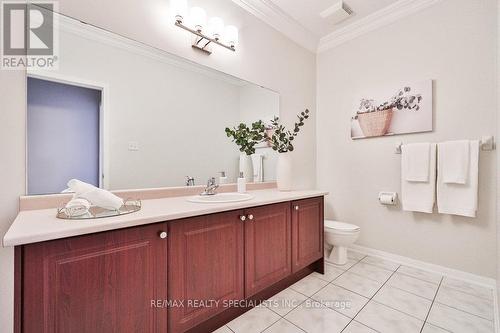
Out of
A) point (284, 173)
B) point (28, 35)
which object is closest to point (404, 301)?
point (284, 173)

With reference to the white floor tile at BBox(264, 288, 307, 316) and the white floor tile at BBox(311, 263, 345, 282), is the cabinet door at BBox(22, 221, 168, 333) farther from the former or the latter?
the white floor tile at BBox(311, 263, 345, 282)

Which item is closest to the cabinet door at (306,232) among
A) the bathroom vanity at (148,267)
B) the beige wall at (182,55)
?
the bathroom vanity at (148,267)

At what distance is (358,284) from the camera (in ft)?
5.95

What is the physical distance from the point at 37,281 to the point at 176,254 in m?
0.48

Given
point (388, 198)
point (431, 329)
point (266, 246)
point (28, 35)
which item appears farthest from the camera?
point (388, 198)

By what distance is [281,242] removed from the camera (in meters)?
1.63

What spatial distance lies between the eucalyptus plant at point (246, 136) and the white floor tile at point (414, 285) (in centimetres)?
165

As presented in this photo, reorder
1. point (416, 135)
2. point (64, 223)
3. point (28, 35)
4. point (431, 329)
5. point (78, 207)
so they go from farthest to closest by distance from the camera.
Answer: point (416, 135), point (431, 329), point (28, 35), point (78, 207), point (64, 223)

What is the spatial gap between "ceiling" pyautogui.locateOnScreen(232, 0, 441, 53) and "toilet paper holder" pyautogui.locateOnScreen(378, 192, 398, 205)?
1.75 metres

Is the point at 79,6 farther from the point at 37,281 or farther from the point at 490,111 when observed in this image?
the point at 490,111

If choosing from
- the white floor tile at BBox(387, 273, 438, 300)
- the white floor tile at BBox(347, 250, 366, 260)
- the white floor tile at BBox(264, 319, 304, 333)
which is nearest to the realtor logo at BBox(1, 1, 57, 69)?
the white floor tile at BBox(264, 319, 304, 333)

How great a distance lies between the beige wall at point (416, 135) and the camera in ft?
5.76

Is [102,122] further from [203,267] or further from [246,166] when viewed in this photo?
[246,166]

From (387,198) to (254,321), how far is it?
67.4 inches
